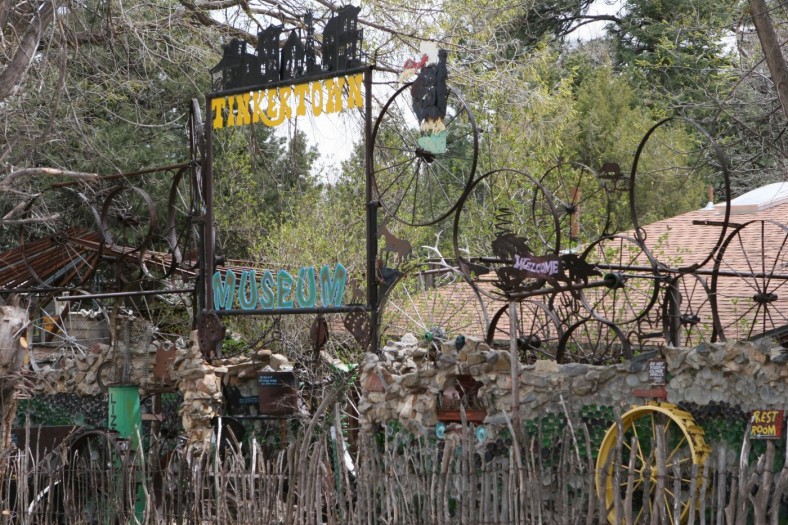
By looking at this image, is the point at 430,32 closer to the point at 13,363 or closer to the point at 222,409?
the point at 222,409

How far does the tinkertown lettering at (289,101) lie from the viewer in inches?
413

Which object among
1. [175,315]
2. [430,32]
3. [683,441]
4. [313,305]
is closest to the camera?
[683,441]

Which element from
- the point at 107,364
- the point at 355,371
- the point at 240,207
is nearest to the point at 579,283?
the point at 355,371

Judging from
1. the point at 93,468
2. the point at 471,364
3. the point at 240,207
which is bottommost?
the point at 93,468

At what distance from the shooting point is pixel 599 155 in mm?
25219

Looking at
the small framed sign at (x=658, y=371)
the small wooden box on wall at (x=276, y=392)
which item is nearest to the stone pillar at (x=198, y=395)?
the small wooden box on wall at (x=276, y=392)

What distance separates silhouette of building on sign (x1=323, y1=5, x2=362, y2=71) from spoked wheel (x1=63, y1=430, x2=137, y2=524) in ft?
13.9

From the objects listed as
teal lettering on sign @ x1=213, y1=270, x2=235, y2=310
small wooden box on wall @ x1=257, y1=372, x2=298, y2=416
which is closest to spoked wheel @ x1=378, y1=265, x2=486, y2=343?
small wooden box on wall @ x1=257, y1=372, x2=298, y2=416

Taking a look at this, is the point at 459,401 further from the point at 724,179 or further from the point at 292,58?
the point at 292,58

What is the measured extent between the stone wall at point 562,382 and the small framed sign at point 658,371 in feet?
0.14

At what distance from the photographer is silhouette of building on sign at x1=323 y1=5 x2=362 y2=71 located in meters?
10.5

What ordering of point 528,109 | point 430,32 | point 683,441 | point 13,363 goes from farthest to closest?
point 528,109, point 430,32, point 13,363, point 683,441

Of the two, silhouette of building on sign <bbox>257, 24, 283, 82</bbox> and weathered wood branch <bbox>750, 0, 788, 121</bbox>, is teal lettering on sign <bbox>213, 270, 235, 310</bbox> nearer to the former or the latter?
silhouette of building on sign <bbox>257, 24, 283, 82</bbox>

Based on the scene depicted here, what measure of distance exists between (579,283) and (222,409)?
5.71 meters
